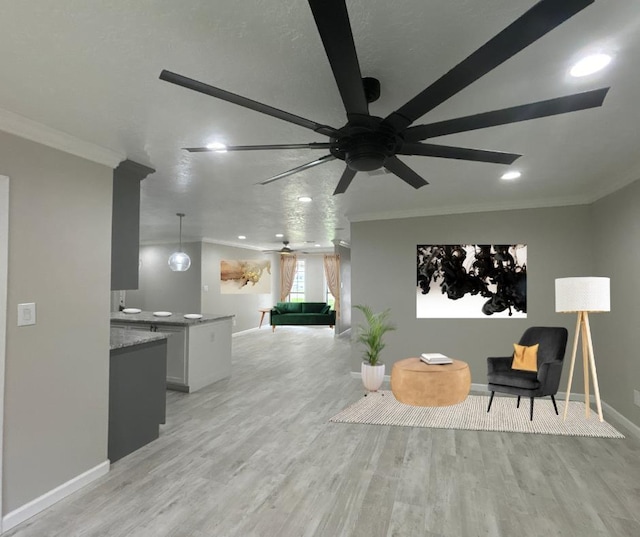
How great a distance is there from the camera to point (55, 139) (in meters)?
2.34

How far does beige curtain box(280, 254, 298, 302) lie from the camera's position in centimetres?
1145

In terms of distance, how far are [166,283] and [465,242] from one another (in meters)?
6.68

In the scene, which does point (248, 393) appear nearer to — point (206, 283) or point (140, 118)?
point (140, 118)

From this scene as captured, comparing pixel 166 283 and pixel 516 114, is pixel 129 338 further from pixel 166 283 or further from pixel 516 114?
pixel 166 283

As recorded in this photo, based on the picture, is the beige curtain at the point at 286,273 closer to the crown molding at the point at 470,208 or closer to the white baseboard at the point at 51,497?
the crown molding at the point at 470,208

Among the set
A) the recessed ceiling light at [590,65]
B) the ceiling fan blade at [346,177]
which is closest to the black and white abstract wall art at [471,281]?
the ceiling fan blade at [346,177]

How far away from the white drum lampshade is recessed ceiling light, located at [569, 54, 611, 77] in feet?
3.73

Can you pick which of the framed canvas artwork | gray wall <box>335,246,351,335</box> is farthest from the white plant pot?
the framed canvas artwork

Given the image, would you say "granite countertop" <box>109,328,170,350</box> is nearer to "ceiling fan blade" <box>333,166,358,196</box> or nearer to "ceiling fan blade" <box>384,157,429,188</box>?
"ceiling fan blade" <box>333,166,358,196</box>

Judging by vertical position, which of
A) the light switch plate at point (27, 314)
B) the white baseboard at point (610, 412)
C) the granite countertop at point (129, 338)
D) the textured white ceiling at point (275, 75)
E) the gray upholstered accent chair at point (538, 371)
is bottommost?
the white baseboard at point (610, 412)

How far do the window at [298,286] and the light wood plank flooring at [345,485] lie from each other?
7947 mm

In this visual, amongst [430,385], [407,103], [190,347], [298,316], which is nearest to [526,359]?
[430,385]

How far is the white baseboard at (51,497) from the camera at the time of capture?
2.12 metres

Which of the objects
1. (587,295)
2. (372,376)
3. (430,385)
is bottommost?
(372,376)
